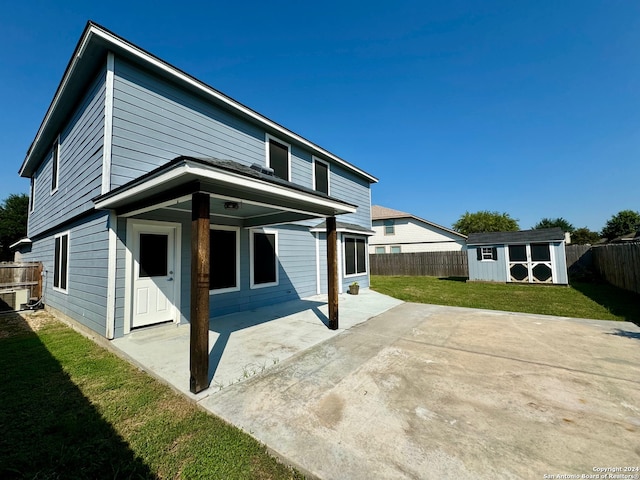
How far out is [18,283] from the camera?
7.98 meters

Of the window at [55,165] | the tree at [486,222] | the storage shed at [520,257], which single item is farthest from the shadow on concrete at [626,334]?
the tree at [486,222]

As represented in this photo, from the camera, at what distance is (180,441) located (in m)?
2.20

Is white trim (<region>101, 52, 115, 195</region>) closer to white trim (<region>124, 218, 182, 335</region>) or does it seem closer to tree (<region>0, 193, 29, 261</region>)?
white trim (<region>124, 218, 182, 335</region>)

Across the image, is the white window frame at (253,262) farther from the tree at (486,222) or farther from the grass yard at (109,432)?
the tree at (486,222)

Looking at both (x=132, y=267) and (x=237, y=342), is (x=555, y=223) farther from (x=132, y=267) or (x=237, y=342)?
(x=132, y=267)

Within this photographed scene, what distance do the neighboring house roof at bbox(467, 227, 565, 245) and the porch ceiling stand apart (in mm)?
11662

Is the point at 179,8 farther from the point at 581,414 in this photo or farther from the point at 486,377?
the point at 581,414

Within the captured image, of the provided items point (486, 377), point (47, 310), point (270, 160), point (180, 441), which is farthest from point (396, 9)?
point (47, 310)

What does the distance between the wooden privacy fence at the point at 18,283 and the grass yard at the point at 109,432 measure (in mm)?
6058

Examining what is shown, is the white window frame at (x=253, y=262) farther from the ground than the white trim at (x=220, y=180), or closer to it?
closer to it

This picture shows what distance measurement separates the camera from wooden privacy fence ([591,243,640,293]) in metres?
9.04

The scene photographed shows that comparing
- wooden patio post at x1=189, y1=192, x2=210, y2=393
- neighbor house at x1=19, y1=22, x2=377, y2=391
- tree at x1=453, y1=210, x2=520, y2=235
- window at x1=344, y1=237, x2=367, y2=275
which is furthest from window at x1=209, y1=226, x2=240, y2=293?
tree at x1=453, y1=210, x2=520, y2=235

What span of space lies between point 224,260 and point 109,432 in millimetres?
4371

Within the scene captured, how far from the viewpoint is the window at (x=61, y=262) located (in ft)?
21.9
